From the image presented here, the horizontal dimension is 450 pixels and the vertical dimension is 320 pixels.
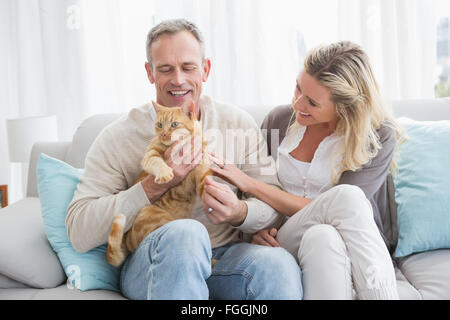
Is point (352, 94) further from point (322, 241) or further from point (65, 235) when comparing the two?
point (65, 235)

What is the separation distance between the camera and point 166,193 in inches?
49.6

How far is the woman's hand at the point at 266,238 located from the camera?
1.32 metres

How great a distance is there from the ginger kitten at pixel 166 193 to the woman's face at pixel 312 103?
1.06 feet

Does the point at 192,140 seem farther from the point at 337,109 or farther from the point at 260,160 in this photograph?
the point at 337,109

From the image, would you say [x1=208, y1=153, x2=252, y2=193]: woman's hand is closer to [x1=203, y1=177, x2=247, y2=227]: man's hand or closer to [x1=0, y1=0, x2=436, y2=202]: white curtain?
[x1=203, y1=177, x2=247, y2=227]: man's hand

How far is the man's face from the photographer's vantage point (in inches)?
51.1

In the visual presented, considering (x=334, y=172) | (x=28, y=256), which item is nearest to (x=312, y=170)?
(x=334, y=172)

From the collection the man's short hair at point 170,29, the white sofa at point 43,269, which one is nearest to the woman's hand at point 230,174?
the man's short hair at point 170,29

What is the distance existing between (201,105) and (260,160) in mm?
255

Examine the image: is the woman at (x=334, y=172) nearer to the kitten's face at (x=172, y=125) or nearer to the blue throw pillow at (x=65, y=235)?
the kitten's face at (x=172, y=125)

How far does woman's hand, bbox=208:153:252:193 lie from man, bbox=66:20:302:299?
30 mm

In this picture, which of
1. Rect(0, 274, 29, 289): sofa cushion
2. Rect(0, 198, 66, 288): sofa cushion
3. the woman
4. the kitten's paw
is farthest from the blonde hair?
Rect(0, 274, 29, 289): sofa cushion
